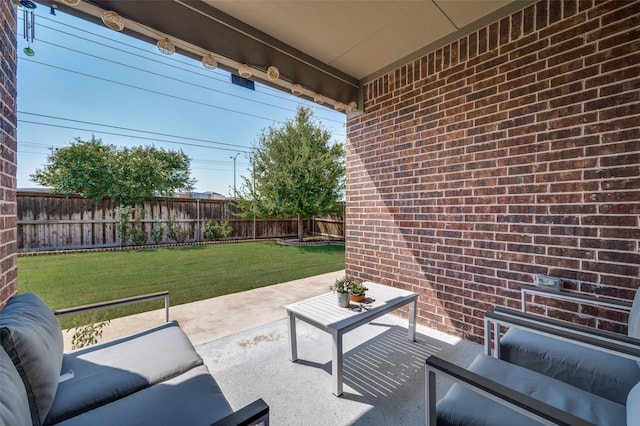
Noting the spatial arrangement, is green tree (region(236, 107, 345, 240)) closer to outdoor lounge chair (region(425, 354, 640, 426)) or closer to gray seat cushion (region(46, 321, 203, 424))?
gray seat cushion (region(46, 321, 203, 424))

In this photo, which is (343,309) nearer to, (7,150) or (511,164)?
(511,164)

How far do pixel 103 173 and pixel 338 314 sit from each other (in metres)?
9.23

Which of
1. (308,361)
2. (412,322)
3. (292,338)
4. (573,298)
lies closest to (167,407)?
(292,338)

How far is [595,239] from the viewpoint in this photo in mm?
1956

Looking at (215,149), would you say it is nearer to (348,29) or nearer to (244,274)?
(244,274)

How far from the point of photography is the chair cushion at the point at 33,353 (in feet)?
3.36

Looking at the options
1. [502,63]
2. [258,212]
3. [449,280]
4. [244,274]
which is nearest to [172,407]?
[449,280]

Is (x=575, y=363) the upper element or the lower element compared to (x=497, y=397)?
lower

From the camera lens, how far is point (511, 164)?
2.35 meters

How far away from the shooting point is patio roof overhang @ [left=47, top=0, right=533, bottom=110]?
2152 mm

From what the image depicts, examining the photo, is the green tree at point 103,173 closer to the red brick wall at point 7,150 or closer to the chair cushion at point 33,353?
the red brick wall at point 7,150

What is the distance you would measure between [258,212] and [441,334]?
8158 millimetres

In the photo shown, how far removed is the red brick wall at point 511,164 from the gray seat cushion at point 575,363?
2.15 feet

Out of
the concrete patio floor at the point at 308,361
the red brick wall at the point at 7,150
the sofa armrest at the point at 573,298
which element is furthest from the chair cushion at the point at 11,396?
the sofa armrest at the point at 573,298
